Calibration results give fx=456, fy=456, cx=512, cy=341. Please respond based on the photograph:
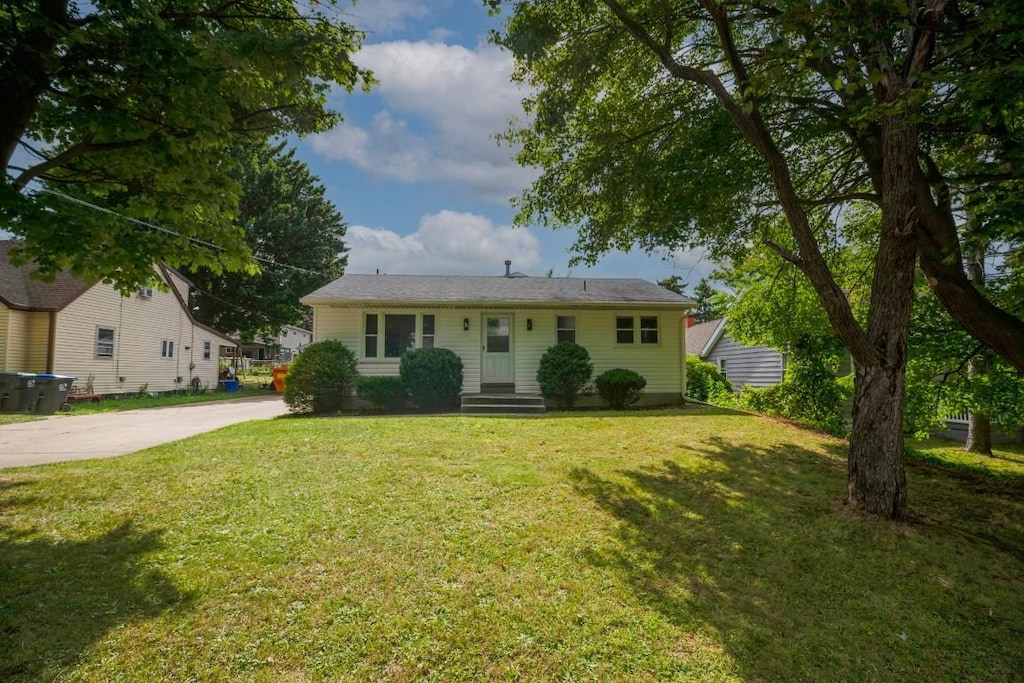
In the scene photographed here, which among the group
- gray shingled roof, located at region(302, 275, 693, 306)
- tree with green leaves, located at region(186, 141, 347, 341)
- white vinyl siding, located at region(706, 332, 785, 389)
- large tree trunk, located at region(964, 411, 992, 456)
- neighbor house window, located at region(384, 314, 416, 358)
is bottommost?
large tree trunk, located at region(964, 411, 992, 456)

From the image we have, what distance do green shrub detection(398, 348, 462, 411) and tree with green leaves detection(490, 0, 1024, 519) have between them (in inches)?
204

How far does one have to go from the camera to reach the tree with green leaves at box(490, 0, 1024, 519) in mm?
4051

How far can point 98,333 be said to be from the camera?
16969mm

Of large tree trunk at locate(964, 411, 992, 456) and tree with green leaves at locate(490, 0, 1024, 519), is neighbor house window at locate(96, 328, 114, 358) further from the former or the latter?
large tree trunk at locate(964, 411, 992, 456)

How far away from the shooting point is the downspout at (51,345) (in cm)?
1489

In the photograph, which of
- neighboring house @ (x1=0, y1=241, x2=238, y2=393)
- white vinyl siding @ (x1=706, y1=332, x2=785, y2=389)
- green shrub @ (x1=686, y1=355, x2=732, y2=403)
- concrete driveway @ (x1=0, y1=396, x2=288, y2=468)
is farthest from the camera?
white vinyl siding @ (x1=706, y1=332, x2=785, y2=389)

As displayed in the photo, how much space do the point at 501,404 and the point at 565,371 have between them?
80.1 inches

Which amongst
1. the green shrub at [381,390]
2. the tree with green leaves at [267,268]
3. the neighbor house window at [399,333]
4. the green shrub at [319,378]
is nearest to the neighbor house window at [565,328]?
the neighbor house window at [399,333]

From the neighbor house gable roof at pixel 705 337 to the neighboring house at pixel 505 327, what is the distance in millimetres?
10237

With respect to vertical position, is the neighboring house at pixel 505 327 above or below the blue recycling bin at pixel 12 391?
above

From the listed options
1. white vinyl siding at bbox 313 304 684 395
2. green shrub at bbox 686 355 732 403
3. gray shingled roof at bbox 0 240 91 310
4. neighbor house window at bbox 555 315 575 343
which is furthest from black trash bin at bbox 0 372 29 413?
green shrub at bbox 686 355 732 403

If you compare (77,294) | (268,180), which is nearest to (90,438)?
(77,294)

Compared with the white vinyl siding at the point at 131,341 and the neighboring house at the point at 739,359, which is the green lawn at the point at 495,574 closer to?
the neighboring house at the point at 739,359

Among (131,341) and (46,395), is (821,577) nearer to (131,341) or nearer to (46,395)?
(46,395)
